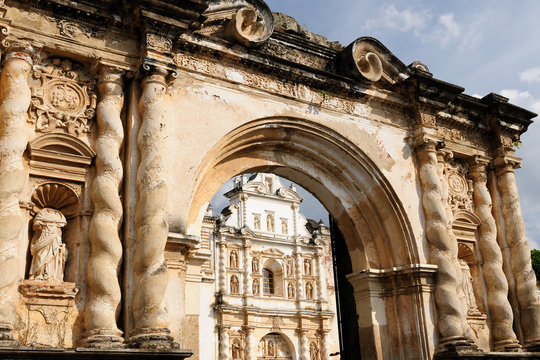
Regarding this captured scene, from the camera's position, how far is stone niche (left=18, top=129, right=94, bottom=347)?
249 inches

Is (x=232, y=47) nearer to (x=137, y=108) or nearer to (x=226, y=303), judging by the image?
(x=137, y=108)

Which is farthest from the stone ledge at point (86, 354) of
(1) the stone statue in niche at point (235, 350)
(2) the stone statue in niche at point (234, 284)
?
(2) the stone statue in niche at point (234, 284)

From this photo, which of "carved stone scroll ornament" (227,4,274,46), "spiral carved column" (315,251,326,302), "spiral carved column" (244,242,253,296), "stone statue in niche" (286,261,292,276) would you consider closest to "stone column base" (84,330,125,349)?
"carved stone scroll ornament" (227,4,274,46)

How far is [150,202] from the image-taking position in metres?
6.91

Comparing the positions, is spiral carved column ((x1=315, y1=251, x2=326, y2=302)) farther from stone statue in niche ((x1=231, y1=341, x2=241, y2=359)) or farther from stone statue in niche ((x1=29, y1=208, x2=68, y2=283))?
stone statue in niche ((x1=29, y1=208, x2=68, y2=283))

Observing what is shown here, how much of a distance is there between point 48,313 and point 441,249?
5.91 metres

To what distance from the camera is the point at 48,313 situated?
20.9ft

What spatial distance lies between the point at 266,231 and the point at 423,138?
2375cm

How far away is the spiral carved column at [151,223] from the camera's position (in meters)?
6.42

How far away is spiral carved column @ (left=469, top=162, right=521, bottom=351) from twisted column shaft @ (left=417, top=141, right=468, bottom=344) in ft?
2.97

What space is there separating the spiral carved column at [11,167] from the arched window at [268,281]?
2618 centimetres

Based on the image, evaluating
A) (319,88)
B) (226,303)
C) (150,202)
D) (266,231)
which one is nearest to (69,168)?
(150,202)

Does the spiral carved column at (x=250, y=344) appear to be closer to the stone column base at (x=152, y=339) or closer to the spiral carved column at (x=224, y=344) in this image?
the spiral carved column at (x=224, y=344)

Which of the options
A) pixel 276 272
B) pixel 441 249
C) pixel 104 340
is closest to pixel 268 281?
pixel 276 272
